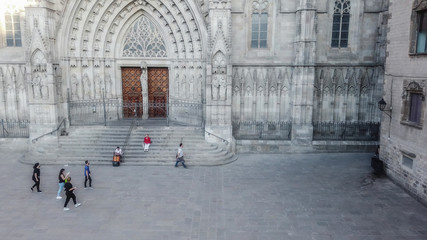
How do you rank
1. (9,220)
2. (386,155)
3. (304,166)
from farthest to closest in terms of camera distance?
(304,166)
(386,155)
(9,220)

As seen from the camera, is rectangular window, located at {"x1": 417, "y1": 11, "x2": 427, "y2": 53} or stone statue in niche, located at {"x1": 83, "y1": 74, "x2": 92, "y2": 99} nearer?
rectangular window, located at {"x1": 417, "y1": 11, "x2": 427, "y2": 53}

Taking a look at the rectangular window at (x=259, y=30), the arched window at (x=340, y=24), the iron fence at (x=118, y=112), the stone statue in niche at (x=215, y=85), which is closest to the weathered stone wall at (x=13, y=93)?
the iron fence at (x=118, y=112)

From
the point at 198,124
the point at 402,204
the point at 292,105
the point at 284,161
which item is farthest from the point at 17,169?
the point at 402,204

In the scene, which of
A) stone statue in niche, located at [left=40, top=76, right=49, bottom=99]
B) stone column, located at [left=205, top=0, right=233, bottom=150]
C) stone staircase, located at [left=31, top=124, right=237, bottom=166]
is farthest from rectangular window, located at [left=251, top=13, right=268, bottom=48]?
stone statue in niche, located at [left=40, top=76, right=49, bottom=99]

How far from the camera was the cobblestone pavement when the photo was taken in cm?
954

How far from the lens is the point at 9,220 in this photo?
10.2 m

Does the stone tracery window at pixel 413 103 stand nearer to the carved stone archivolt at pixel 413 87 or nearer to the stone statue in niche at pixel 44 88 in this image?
the carved stone archivolt at pixel 413 87

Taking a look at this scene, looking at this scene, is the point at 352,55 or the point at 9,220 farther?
the point at 352,55

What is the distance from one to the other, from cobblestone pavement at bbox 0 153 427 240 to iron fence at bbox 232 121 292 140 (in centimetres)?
310

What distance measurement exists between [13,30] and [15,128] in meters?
5.54

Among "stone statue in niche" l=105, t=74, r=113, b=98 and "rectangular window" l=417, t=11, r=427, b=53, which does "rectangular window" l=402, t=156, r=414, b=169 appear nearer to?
"rectangular window" l=417, t=11, r=427, b=53

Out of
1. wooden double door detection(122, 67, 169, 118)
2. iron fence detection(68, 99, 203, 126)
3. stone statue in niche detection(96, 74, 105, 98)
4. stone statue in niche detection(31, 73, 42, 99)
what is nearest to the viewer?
stone statue in niche detection(31, 73, 42, 99)

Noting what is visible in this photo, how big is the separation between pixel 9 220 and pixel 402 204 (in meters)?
13.1

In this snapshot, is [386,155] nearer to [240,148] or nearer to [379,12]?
[240,148]
